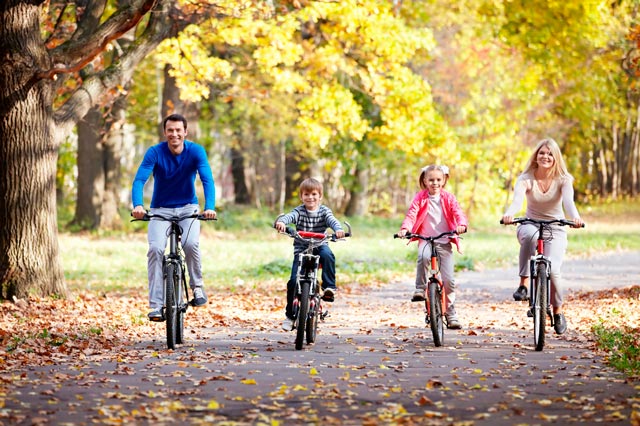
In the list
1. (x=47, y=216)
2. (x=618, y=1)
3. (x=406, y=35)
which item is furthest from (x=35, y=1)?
(x=406, y=35)

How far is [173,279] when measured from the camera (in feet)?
35.0

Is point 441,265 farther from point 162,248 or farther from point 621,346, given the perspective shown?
point 162,248

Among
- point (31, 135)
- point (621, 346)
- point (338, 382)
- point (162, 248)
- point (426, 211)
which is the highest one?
point (31, 135)

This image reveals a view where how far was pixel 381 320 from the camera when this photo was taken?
14195 millimetres

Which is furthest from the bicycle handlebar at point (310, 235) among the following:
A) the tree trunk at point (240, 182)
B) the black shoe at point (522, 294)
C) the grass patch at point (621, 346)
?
the tree trunk at point (240, 182)

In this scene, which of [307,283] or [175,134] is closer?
[307,283]

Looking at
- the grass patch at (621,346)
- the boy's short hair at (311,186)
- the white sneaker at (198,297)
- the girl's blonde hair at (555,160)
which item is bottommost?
the grass patch at (621,346)

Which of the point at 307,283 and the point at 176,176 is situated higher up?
the point at 176,176

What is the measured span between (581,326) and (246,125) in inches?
1175

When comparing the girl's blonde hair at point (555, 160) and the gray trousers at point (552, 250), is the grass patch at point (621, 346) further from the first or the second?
the girl's blonde hair at point (555, 160)

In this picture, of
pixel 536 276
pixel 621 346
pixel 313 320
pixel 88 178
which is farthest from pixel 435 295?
pixel 88 178

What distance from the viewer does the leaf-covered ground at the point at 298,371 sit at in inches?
293

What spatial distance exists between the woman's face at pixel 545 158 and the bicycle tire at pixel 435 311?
5.62 ft

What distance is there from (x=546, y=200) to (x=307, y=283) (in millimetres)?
2770
